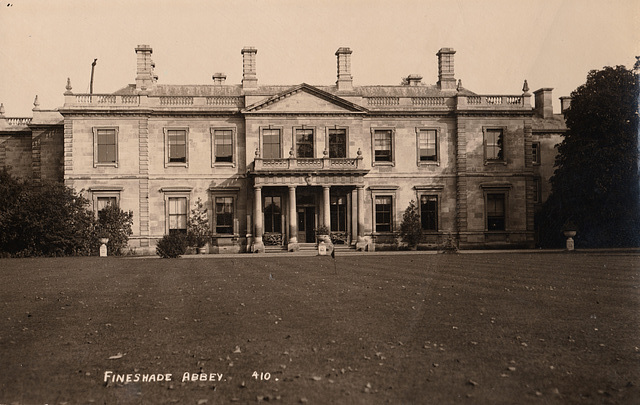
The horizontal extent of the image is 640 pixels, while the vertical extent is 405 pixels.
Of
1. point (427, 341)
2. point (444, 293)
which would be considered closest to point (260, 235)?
point (444, 293)

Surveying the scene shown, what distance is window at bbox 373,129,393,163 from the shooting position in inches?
1388

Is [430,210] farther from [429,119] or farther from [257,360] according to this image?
[257,360]

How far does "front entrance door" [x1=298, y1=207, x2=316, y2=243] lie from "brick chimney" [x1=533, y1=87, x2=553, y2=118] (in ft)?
→ 62.3

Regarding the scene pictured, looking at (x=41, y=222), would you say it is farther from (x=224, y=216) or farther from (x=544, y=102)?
(x=544, y=102)

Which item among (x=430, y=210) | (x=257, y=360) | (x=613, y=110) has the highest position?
(x=613, y=110)

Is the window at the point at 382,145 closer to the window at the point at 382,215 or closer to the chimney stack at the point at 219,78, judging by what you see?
the window at the point at 382,215

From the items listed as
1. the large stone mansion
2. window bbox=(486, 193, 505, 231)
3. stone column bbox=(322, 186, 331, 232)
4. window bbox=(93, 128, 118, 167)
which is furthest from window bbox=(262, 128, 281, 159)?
window bbox=(486, 193, 505, 231)

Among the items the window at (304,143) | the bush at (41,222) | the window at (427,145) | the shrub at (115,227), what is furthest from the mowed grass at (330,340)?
the window at (427,145)

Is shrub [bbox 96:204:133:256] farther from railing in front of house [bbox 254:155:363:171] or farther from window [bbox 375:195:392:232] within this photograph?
window [bbox 375:195:392:232]

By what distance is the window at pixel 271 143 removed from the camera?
112 feet

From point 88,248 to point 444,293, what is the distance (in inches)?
892

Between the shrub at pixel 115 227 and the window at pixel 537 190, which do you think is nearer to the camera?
the shrub at pixel 115 227

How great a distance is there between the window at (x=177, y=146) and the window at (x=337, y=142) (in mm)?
8128

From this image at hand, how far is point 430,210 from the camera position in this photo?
1400 inches
